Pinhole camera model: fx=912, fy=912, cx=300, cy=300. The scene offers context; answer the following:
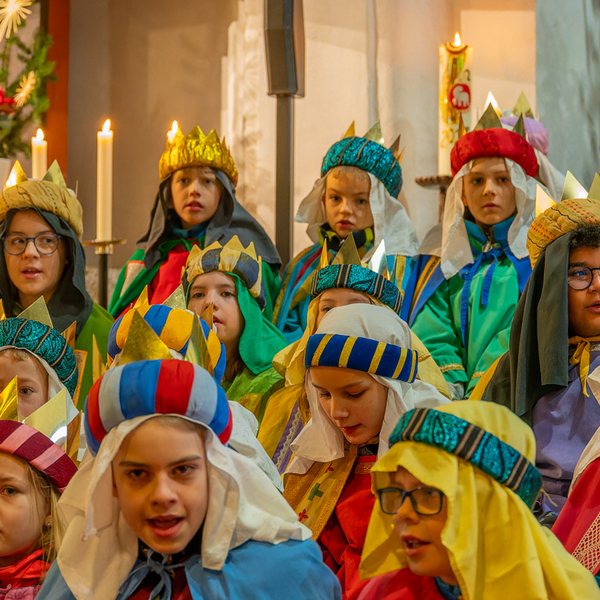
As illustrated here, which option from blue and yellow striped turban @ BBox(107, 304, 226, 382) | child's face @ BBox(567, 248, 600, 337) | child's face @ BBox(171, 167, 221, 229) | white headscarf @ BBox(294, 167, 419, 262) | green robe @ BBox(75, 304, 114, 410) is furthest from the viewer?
child's face @ BBox(171, 167, 221, 229)

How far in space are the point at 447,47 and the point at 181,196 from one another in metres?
1.55

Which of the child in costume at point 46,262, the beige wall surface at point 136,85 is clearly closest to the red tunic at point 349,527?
the child in costume at point 46,262

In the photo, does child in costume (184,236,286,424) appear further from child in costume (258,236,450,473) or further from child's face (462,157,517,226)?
child's face (462,157,517,226)

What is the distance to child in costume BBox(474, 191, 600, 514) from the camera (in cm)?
279

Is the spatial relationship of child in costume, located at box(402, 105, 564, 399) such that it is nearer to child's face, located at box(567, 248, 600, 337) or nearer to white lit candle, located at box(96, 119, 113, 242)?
child's face, located at box(567, 248, 600, 337)

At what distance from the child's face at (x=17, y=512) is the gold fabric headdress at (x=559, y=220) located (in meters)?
1.77

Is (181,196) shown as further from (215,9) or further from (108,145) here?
(215,9)

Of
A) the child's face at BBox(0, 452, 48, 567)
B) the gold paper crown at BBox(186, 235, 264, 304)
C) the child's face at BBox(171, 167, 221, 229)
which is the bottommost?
the child's face at BBox(0, 452, 48, 567)

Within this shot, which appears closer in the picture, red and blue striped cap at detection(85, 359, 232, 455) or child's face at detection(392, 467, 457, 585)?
child's face at detection(392, 467, 457, 585)

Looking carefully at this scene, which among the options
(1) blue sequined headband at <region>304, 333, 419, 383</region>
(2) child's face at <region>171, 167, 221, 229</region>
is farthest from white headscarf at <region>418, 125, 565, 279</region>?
(1) blue sequined headband at <region>304, 333, 419, 383</region>

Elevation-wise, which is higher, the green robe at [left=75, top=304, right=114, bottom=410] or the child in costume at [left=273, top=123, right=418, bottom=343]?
the child in costume at [left=273, top=123, right=418, bottom=343]

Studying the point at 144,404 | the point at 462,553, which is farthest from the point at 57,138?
the point at 462,553

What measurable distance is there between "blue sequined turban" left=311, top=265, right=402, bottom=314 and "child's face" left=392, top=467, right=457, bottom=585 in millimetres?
1550

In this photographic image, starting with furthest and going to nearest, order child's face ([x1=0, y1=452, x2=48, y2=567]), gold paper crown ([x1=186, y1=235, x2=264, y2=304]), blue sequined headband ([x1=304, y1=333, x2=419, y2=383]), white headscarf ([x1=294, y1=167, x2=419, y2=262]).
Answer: white headscarf ([x1=294, y1=167, x2=419, y2=262]), gold paper crown ([x1=186, y1=235, x2=264, y2=304]), blue sequined headband ([x1=304, y1=333, x2=419, y2=383]), child's face ([x1=0, y1=452, x2=48, y2=567])
